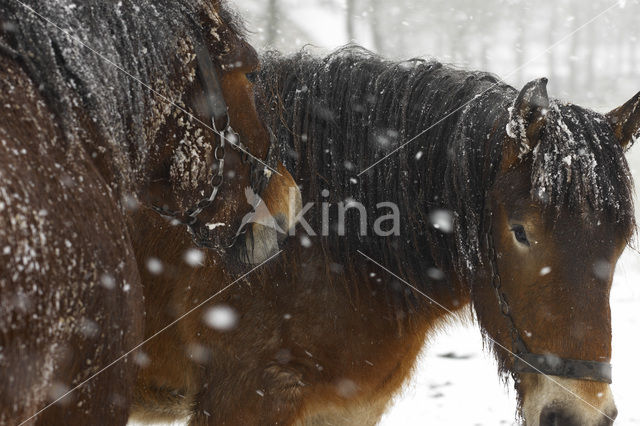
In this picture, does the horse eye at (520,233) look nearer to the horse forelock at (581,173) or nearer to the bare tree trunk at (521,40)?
the horse forelock at (581,173)

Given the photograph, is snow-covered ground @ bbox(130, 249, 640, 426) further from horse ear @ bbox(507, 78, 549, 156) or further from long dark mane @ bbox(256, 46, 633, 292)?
horse ear @ bbox(507, 78, 549, 156)

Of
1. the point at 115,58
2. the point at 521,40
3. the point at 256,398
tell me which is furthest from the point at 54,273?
the point at 521,40

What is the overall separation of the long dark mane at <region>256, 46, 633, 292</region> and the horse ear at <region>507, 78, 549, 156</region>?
0.10m

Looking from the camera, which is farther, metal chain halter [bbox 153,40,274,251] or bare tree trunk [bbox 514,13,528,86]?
bare tree trunk [bbox 514,13,528,86]

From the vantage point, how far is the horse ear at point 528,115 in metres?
2.33

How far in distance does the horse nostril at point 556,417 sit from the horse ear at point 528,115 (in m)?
0.99

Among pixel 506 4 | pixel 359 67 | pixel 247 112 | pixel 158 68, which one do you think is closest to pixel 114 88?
pixel 158 68

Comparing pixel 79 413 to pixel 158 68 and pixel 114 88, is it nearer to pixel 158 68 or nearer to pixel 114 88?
pixel 114 88

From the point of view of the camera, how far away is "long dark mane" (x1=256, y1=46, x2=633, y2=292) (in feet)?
8.66

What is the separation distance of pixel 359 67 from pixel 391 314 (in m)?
1.25

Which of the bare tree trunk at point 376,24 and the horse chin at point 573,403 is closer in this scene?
the horse chin at point 573,403

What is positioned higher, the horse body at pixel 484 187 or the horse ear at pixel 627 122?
the horse ear at pixel 627 122

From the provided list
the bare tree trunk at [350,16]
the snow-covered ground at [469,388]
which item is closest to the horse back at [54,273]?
the snow-covered ground at [469,388]

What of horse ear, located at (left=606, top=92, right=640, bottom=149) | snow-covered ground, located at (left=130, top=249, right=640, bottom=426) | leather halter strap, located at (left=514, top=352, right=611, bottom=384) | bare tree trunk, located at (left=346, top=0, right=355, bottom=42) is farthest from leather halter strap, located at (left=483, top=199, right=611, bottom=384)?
bare tree trunk, located at (left=346, top=0, right=355, bottom=42)
